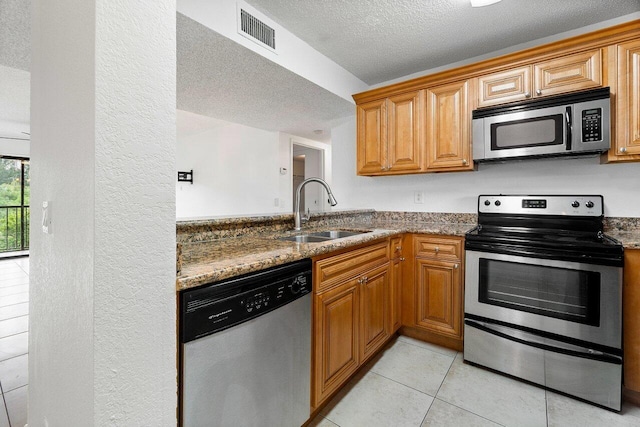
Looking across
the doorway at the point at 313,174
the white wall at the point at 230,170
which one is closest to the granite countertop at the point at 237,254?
the white wall at the point at 230,170

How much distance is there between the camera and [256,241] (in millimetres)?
1676

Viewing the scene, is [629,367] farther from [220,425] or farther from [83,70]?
[83,70]

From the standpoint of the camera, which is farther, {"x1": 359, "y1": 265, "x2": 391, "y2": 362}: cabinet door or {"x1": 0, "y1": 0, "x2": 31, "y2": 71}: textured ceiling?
{"x1": 359, "y1": 265, "x2": 391, "y2": 362}: cabinet door

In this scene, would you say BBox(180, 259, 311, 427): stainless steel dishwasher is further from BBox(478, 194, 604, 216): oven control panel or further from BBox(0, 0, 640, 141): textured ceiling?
BBox(478, 194, 604, 216): oven control panel

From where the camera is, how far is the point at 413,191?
9.85 ft

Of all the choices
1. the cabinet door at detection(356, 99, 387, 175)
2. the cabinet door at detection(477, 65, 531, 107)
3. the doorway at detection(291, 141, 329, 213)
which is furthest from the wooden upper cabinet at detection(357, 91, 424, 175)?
the doorway at detection(291, 141, 329, 213)

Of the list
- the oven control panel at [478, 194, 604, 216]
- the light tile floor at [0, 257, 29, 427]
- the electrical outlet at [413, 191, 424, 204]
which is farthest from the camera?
the electrical outlet at [413, 191, 424, 204]

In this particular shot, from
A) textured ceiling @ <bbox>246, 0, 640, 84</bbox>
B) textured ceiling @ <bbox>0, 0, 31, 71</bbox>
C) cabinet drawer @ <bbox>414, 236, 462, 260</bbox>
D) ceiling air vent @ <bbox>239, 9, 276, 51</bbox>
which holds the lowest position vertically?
cabinet drawer @ <bbox>414, 236, 462, 260</bbox>

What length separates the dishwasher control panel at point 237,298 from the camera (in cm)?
91

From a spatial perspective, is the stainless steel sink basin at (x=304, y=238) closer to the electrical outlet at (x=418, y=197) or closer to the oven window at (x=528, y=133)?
the electrical outlet at (x=418, y=197)

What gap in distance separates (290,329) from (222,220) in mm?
758

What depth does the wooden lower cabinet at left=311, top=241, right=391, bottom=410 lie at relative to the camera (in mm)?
1454

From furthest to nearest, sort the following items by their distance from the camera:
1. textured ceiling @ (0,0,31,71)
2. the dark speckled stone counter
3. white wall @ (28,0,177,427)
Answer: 1. textured ceiling @ (0,0,31,71)
2. the dark speckled stone counter
3. white wall @ (28,0,177,427)

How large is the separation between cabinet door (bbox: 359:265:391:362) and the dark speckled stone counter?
274mm
